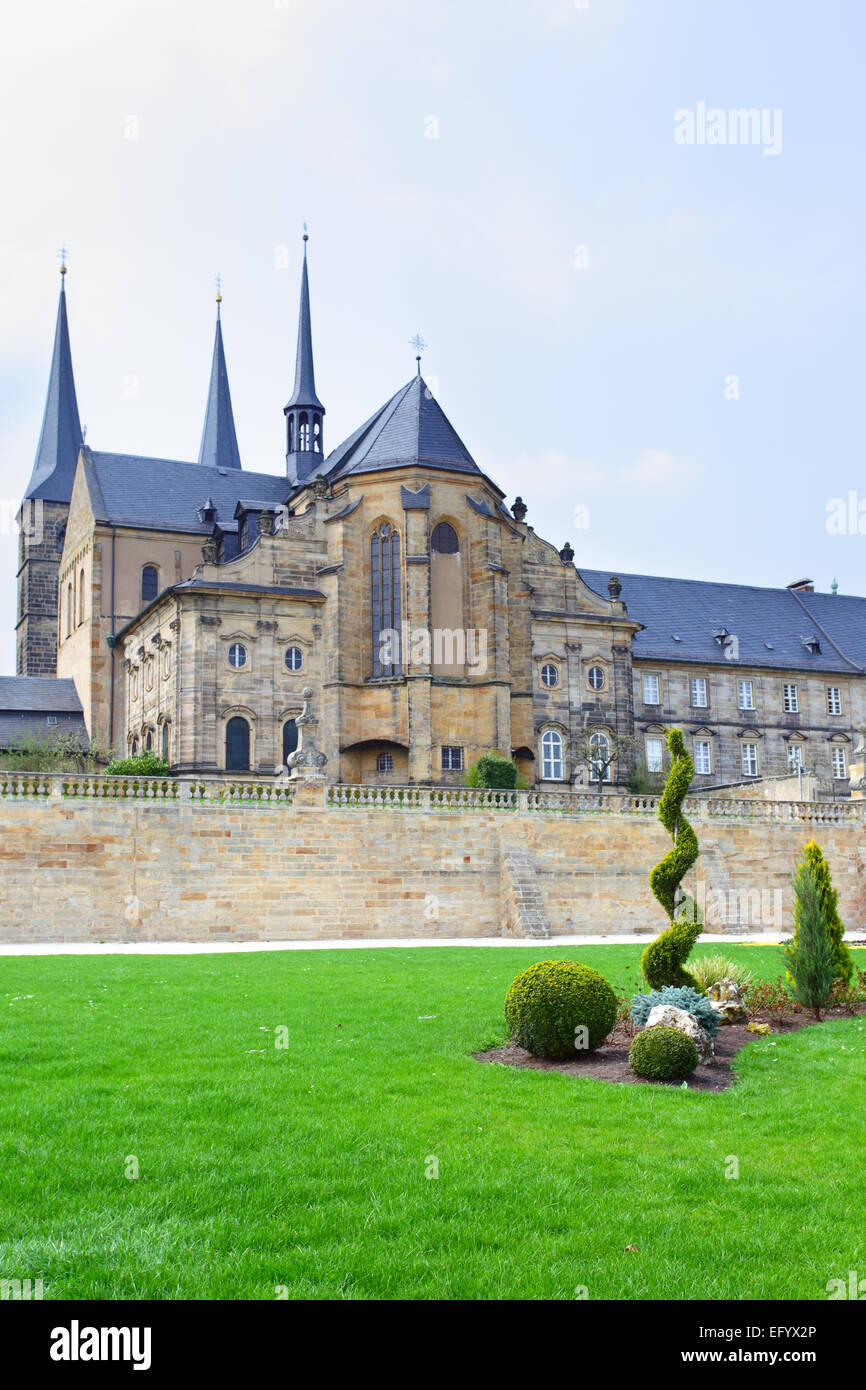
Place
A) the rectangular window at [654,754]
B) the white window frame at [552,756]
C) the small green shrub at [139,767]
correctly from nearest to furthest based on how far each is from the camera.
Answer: the small green shrub at [139,767], the white window frame at [552,756], the rectangular window at [654,754]

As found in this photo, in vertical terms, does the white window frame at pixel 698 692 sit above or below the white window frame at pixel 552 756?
above

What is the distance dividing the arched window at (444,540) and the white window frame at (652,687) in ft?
50.4

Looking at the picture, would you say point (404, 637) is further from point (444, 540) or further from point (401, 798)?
point (401, 798)

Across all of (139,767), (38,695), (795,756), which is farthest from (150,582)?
(795,756)

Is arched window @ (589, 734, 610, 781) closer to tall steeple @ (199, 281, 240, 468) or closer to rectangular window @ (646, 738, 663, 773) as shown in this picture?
rectangular window @ (646, 738, 663, 773)

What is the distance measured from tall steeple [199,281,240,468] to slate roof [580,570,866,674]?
24133 millimetres

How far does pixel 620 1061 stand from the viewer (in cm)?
1208

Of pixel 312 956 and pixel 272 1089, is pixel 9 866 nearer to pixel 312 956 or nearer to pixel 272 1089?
pixel 312 956

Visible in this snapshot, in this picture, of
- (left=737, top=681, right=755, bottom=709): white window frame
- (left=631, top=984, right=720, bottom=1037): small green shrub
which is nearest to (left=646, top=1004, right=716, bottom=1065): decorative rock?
(left=631, top=984, right=720, bottom=1037): small green shrub

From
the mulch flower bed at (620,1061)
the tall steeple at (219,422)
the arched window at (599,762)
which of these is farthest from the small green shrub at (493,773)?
the tall steeple at (219,422)

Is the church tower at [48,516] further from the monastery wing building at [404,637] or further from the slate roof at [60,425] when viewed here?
the monastery wing building at [404,637]

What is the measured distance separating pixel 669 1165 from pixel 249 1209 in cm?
291

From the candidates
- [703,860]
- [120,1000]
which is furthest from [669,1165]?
[703,860]

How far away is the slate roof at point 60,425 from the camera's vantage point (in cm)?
7638
